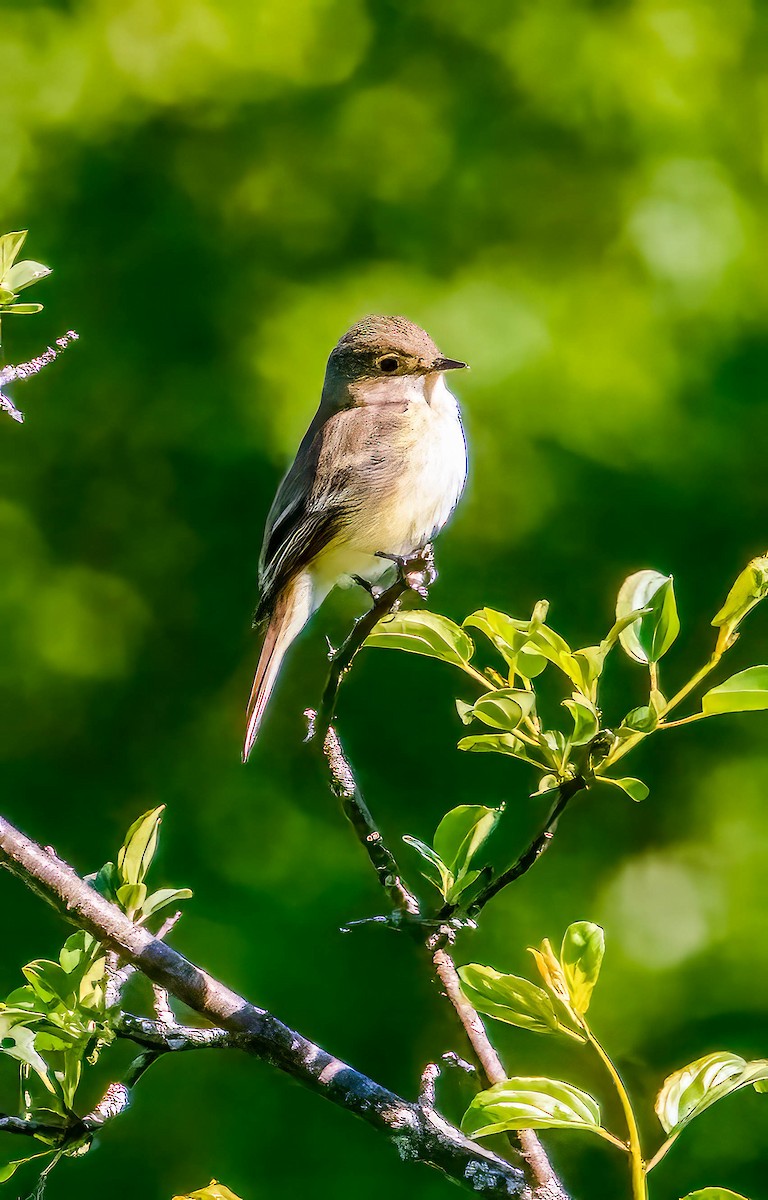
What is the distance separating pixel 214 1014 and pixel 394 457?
1265 millimetres

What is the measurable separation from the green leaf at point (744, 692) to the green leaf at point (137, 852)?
1.48ft

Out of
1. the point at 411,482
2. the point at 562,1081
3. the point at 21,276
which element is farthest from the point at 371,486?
the point at 562,1081

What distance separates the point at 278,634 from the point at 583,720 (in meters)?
1.18

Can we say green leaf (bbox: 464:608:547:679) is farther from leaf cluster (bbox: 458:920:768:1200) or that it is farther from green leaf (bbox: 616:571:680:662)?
leaf cluster (bbox: 458:920:768:1200)

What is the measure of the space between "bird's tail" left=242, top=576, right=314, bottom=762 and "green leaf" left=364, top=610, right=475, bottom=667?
841mm

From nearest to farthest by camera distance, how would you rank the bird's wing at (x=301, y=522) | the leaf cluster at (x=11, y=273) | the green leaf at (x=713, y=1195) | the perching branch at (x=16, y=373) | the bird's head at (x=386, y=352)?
the green leaf at (x=713, y=1195) → the perching branch at (x=16, y=373) → the leaf cluster at (x=11, y=273) → the bird's wing at (x=301, y=522) → the bird's head at (x=386, y=352)

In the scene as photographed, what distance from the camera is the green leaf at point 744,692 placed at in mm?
864

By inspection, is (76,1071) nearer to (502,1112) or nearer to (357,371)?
(502,1112)

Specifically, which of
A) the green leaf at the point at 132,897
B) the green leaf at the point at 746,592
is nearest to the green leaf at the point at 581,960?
the green leaf at the point at 746,592

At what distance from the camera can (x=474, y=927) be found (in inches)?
35.2

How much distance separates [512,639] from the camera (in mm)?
926

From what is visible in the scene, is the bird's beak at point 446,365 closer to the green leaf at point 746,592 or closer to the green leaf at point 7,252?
the green leaf at point 7,252

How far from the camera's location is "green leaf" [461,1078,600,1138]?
2.54 feet

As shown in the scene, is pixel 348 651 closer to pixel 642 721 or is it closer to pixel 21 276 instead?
pixel 642 721
